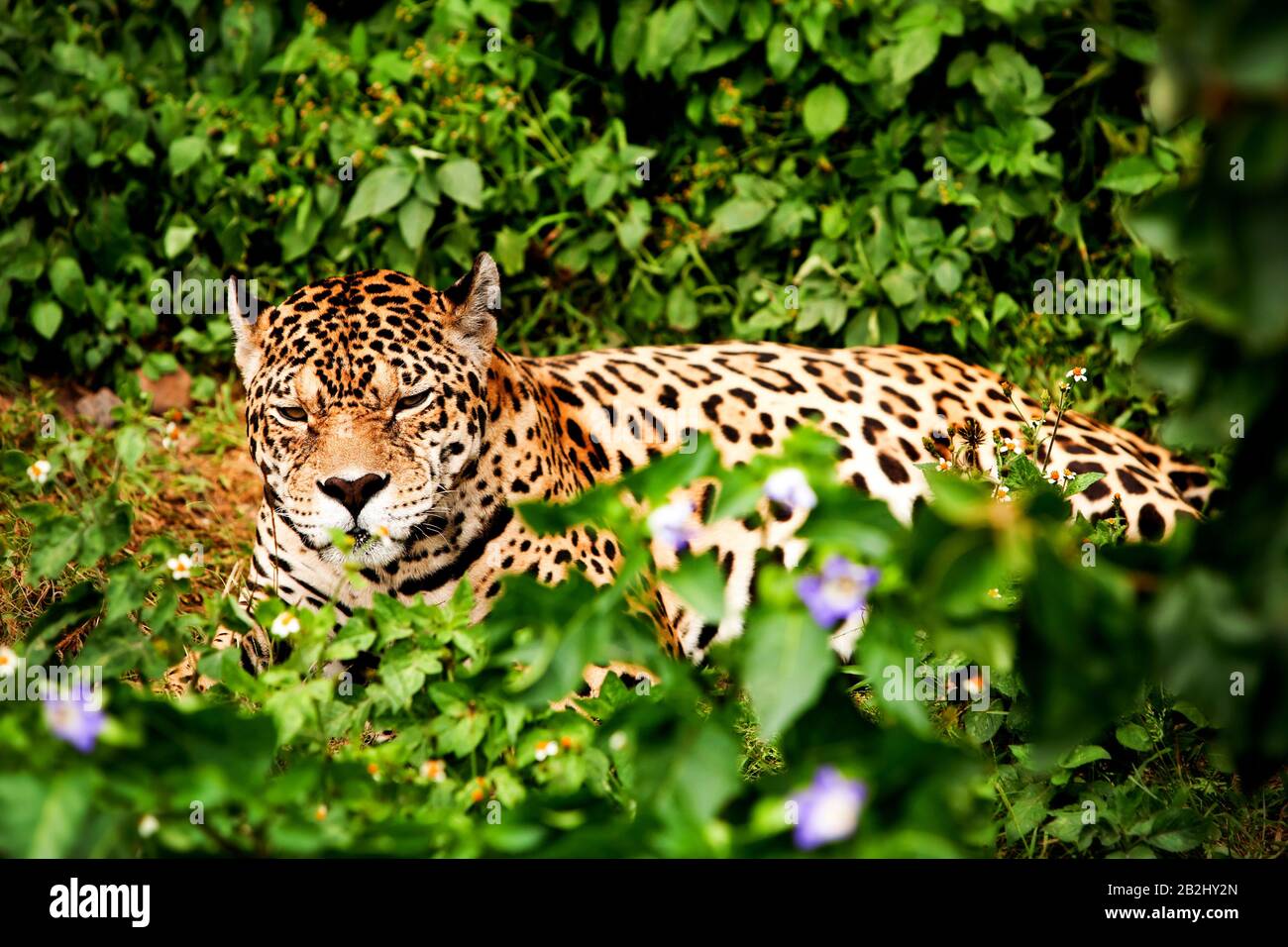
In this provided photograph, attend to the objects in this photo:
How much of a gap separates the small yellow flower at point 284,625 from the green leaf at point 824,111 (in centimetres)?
402

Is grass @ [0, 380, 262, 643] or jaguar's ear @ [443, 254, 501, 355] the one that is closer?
jaguar's ear @ [443, 254, 501, 355]

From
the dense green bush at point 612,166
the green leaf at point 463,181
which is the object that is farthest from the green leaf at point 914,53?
the green leaf at point 463,181

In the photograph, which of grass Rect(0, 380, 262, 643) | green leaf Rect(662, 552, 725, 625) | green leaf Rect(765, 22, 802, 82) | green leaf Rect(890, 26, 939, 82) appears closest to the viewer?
green leaf Rect(662, 552, 725, 625)

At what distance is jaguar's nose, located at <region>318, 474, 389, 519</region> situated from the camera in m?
4.52

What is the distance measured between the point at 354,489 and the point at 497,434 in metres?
0.69

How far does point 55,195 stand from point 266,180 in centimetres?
100

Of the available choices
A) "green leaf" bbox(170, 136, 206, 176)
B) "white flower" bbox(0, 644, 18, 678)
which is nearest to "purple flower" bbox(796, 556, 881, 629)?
"white flower" bbox(0, 644, 18, 678)

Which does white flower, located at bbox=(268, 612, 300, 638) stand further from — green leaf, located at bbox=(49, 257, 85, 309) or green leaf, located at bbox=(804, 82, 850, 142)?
green leaf, located at bbox=(804, 82, 850, 142)

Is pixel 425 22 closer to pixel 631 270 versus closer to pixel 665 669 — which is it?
pixel 631 270

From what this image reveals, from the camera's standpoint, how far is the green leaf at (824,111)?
681cm

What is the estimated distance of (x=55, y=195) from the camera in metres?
7.10

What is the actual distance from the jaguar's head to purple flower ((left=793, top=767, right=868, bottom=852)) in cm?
231

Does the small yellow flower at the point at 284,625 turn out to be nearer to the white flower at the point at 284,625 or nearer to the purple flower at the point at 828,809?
the white flower at the point at 284,625

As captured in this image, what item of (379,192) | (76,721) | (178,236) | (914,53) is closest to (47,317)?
(178,236)
